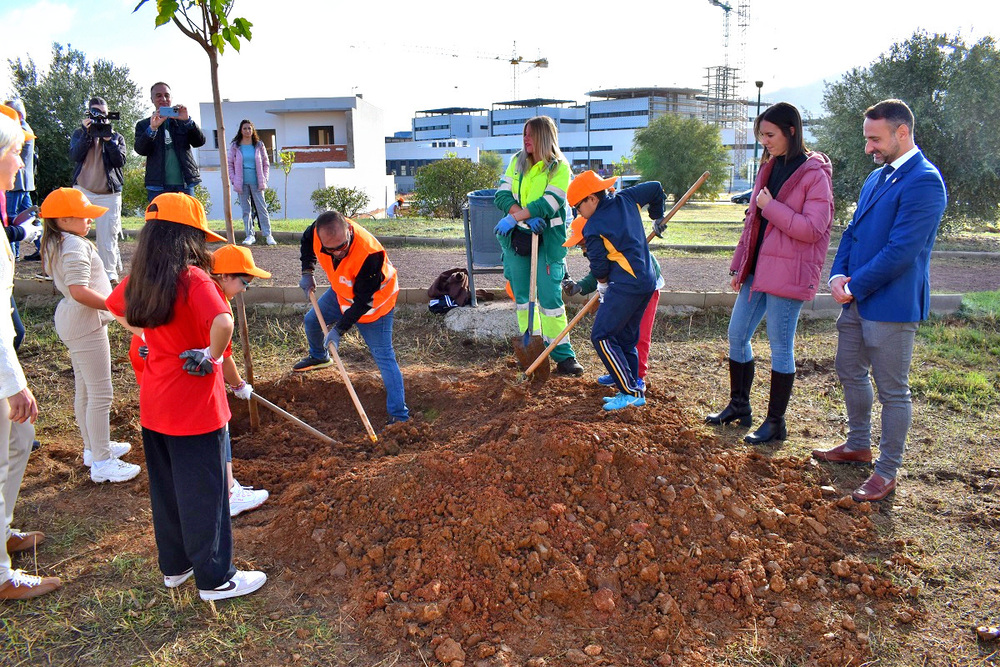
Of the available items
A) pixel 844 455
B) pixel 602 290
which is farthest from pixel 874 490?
pixel 602 290

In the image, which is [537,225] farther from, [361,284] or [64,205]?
[64,205]

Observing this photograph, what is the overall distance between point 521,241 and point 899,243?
2.53 metres

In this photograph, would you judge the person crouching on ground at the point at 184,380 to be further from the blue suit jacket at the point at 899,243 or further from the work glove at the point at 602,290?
the blue suit jacket at the point at 899,243

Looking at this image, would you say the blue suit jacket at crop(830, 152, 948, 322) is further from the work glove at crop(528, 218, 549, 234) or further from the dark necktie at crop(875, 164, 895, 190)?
the work glove at crop(528, 218, 549, 234)

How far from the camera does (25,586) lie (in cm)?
274

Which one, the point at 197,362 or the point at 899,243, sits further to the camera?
the point at 899,243

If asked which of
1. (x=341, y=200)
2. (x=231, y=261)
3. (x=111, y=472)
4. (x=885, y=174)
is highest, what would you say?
(x=341, y=200)

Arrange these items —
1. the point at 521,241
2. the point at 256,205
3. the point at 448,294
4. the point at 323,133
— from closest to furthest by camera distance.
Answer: the point at 521,241, the point at 448,294, the point at 256,205, the point at 323,133

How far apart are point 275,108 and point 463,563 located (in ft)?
120

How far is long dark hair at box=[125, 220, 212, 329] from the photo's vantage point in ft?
7.82

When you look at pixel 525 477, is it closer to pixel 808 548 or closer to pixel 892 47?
pixel 808 548

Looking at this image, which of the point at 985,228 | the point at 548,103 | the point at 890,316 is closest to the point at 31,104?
the point at 890,316

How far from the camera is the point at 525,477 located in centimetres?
323

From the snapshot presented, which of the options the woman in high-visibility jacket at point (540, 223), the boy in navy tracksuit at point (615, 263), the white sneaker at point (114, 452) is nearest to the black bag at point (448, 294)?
the woman in high-visibility jacket at point (540, 223)
